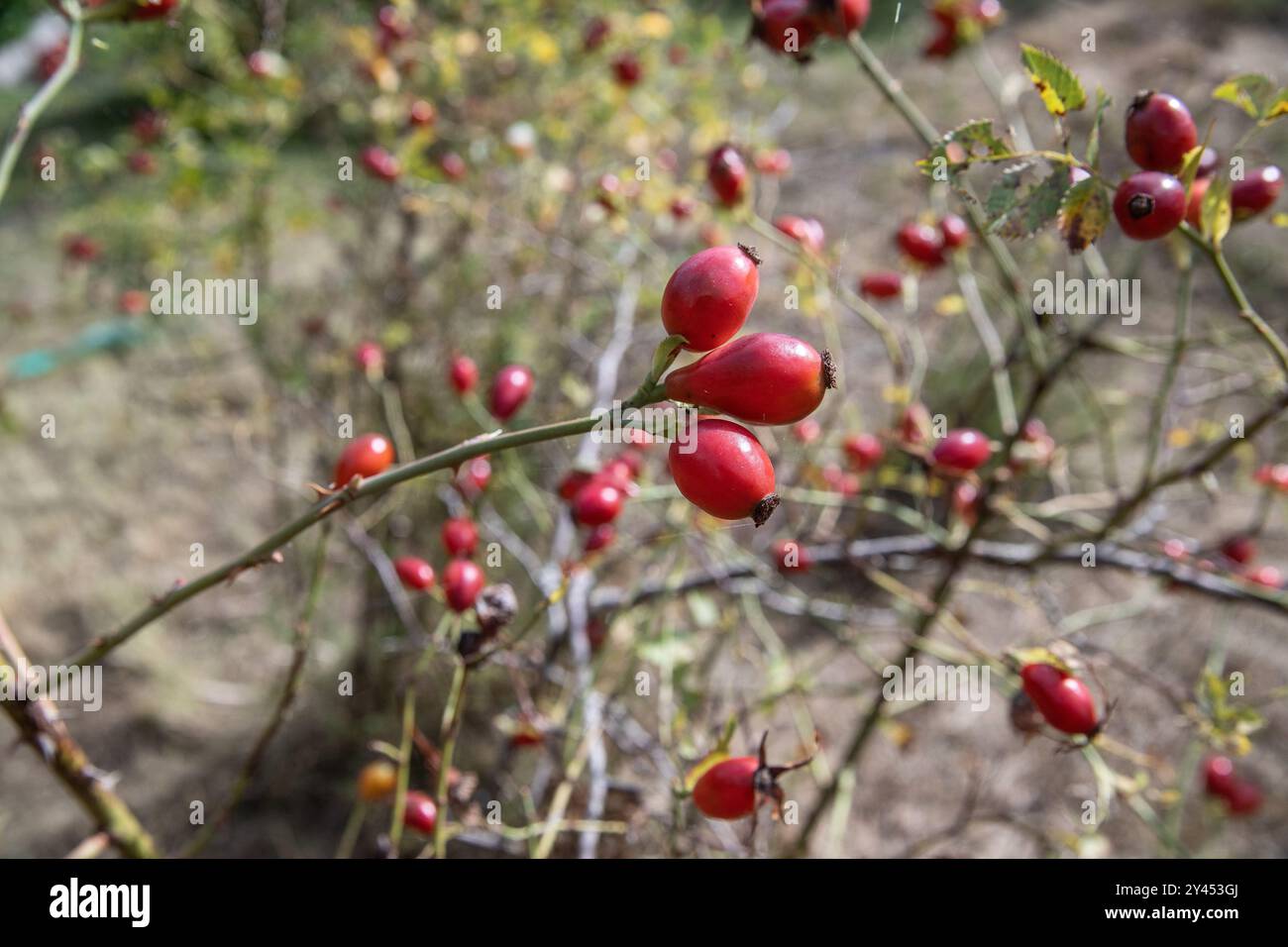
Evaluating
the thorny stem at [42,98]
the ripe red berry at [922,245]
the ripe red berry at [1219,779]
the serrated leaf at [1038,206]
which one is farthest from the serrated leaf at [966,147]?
the ripe red berry at [1219,779]

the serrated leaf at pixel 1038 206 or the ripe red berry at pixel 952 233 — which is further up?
the ripe red berry at pixel 952 233

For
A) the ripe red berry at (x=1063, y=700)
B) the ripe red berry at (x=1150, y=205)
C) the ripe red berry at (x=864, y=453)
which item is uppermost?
the ripe red berry at (x=1150, y=205)

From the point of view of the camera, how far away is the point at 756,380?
56 cm

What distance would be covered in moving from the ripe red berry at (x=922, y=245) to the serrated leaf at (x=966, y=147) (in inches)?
31.1

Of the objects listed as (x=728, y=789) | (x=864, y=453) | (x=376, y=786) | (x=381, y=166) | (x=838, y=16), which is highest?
(x=381, y=166)

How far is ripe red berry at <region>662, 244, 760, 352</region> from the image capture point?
0.59 metres

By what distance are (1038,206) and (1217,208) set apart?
0.15 meters

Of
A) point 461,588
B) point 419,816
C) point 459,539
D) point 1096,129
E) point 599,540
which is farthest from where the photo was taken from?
point 599,540

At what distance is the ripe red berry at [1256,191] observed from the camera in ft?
3.12

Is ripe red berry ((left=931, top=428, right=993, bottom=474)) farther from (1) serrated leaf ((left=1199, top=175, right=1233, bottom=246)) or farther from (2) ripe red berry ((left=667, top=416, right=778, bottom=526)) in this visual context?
(2) ripe red berry ((left=667, top=416, right=778, bottom=526))

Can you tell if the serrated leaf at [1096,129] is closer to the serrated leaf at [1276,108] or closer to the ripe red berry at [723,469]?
the serrated leaf at [1276,108]

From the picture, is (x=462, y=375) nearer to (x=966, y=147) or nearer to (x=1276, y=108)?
(x=966, y=147)

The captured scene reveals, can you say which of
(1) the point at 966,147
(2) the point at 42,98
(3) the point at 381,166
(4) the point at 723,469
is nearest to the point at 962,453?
(1) the point at 966,147
